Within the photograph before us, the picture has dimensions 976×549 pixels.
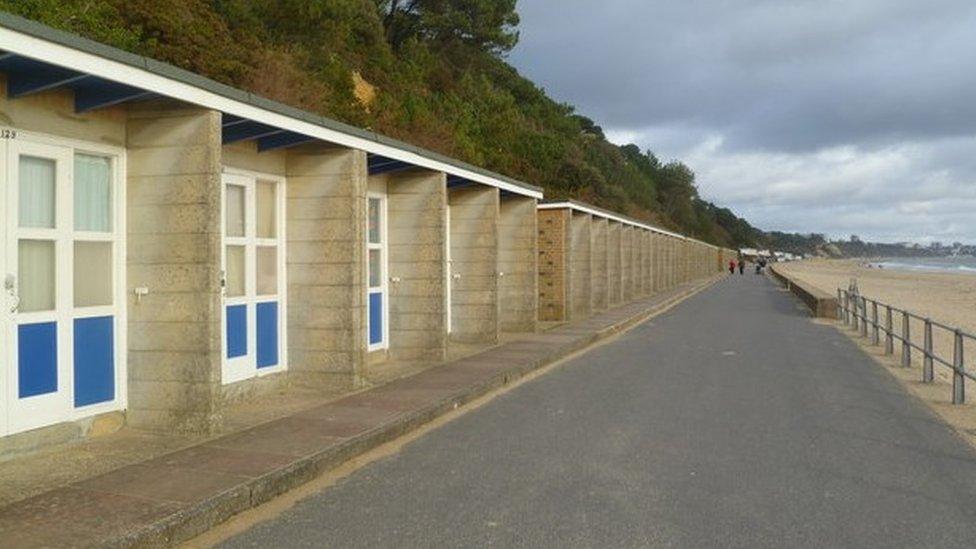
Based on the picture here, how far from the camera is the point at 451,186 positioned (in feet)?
55.0

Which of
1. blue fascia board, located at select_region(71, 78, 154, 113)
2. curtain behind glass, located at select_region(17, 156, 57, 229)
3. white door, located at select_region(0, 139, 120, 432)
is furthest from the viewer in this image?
blue fascia board, located at select_region(71, 78, 154, 113)

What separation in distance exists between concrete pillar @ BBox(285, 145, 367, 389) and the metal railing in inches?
296

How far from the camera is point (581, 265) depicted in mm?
25469

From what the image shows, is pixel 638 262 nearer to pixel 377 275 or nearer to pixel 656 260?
pixel 656 260

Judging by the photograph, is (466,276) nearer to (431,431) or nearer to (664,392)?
(664,392)

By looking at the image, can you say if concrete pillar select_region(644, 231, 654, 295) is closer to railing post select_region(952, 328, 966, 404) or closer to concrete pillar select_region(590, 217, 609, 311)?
concrete pillar select_region(590, 217, 609, 311)

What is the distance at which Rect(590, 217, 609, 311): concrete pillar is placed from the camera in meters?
27.8

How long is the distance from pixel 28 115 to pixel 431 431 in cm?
479

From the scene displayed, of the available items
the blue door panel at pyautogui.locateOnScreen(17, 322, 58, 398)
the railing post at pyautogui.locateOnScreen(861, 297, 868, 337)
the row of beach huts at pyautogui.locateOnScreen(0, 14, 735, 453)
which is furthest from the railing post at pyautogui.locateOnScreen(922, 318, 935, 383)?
the blue door panel at pyautogui.locateOnScreen(17, 322, 58, 398)

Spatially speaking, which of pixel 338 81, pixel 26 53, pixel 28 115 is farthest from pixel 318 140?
pixel 338 81

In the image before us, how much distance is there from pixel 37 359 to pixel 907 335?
1319 centimetres

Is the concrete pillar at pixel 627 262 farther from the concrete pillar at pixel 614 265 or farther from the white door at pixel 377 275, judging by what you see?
the white door at pixel 377 275

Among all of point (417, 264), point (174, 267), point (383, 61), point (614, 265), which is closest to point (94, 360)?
point (174, 267)

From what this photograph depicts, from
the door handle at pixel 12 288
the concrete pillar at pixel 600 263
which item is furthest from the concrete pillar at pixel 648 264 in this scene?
the door handle at pixel 12 288
